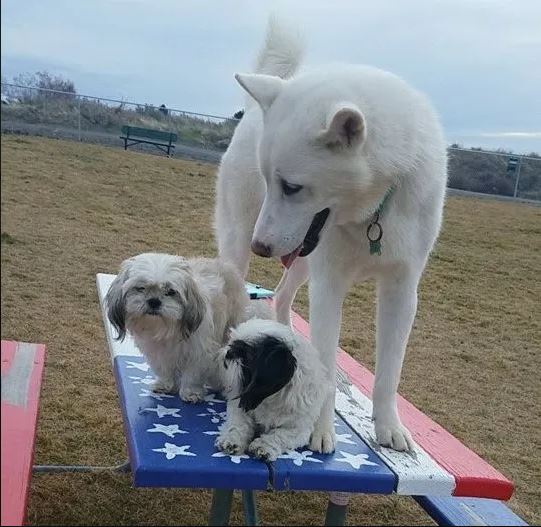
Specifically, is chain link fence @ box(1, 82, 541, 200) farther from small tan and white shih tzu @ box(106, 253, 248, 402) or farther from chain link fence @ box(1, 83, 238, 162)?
small tan and white shih tzu @ box(106, 253, 248, 402)

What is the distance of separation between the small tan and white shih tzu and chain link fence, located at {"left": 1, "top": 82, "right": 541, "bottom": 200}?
16.3 inches

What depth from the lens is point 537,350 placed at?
210 inches

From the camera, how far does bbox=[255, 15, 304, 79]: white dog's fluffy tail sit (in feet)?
7.65

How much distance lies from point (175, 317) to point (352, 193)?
64 centimetres

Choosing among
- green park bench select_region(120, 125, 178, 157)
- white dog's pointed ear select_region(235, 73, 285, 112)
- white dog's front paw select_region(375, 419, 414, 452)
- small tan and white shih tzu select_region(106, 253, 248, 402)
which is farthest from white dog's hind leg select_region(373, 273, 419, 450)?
green park bench select_region(120, 125, 178, 157)

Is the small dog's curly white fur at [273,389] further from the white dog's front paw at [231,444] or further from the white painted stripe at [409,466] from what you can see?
the white painted stripe at [409,466]

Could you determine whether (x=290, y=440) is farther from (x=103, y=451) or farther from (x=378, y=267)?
(x=103, y=451)

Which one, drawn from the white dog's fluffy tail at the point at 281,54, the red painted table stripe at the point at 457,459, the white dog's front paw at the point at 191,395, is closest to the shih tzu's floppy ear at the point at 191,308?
the white dog's front paw at the point at 191,395

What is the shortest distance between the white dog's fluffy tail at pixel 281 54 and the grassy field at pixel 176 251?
543 mm

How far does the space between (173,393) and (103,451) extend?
2.97 ft

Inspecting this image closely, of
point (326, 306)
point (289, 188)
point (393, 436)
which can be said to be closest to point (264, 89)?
point (289, 188)

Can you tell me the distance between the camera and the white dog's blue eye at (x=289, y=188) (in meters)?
1.65

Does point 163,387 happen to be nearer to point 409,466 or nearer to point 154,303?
point 154,303

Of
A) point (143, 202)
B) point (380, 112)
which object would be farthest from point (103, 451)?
point (143, 202)
